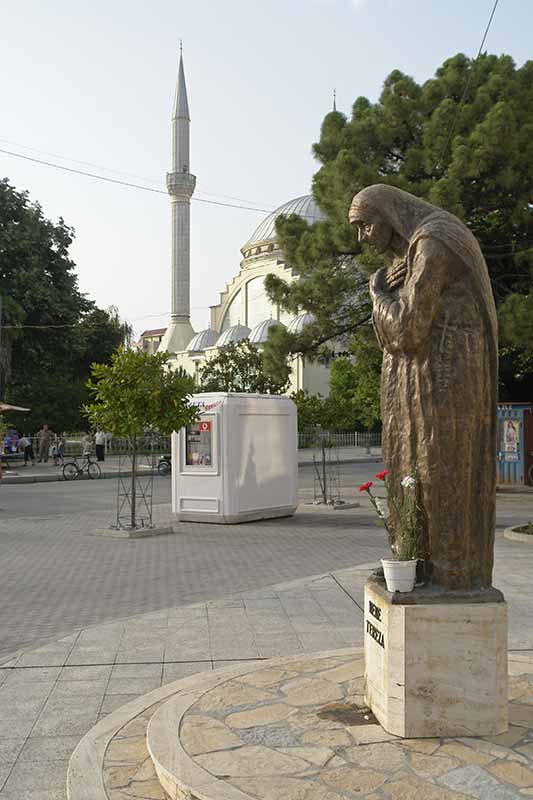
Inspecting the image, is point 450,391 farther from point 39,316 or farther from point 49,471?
point 39,316

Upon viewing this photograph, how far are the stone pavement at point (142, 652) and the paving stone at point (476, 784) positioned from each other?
1.79m

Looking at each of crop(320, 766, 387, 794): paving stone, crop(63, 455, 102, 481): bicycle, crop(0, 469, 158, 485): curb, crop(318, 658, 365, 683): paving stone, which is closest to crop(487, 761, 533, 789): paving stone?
crop(320, 766, 387, 794): paving stone

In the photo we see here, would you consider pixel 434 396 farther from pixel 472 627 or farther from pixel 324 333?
pixel 324 333

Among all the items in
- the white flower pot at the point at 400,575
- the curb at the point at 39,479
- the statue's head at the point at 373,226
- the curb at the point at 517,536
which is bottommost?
the curb at the point at 517,536

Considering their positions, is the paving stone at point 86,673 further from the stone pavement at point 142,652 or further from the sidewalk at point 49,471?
the sidewalk at point 49,471

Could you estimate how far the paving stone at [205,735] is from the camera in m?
3.91

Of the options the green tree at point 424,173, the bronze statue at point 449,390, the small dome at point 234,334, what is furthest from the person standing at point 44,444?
the small dome at point 234,334

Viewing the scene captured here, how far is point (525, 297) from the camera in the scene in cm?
1828

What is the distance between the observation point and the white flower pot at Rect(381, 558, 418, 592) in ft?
13.5

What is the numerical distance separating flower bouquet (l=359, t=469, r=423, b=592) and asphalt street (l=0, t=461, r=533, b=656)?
3578 mm

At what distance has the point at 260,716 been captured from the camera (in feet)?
14.1

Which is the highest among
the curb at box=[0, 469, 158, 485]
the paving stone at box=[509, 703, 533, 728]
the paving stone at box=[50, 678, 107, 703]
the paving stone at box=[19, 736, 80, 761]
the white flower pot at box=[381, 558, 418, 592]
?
the white flower pot at box=[381, 558, 418, 592]

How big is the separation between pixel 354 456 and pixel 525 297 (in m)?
24.7

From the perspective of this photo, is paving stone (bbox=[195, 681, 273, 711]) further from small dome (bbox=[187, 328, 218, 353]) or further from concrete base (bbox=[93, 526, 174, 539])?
small dome (bbox=[187, 328, 218, 353])
